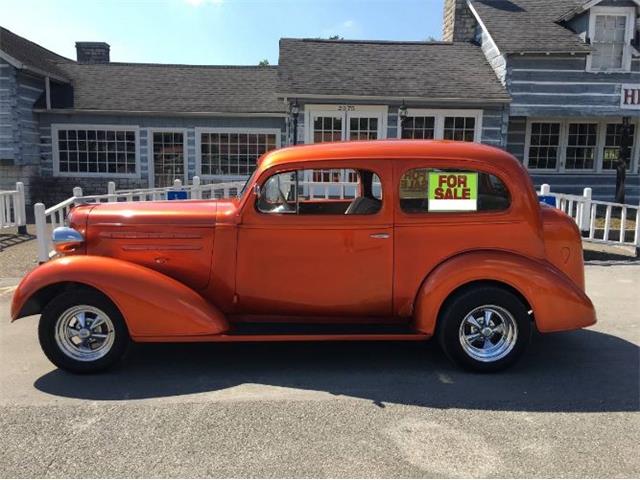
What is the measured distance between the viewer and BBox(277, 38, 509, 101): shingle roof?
14.1m

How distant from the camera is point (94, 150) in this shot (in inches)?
627

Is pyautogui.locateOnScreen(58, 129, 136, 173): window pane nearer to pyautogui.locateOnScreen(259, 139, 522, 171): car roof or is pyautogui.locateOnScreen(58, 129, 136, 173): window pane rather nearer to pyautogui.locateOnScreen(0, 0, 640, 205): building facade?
pyautogui.locateOnScreen(0, 0, 640, 205): building facade

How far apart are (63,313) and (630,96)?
1515 cm

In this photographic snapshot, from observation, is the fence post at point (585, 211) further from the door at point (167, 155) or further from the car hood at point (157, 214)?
the door at point (167, 155)

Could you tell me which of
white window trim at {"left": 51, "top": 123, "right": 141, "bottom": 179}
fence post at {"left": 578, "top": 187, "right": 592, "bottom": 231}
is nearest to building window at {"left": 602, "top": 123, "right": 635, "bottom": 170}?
fence post at {"left": 578, "top": 187, "right": 592, "bottom": 231}

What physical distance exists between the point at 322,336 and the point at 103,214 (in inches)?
79.7

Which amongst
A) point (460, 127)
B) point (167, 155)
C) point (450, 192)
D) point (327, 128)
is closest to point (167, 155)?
point (167, 155)

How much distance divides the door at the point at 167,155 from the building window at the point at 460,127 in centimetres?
756

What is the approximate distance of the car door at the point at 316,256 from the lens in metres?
4.21

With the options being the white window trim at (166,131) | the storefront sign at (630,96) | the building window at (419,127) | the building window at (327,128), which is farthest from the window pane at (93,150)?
the storefront sign at (630,96)

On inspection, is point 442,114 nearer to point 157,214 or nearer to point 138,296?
point 157,214

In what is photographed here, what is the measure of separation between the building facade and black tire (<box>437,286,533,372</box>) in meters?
10.4

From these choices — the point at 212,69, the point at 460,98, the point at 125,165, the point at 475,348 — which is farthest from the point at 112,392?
the point at 212,69

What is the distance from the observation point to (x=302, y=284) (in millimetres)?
4277
